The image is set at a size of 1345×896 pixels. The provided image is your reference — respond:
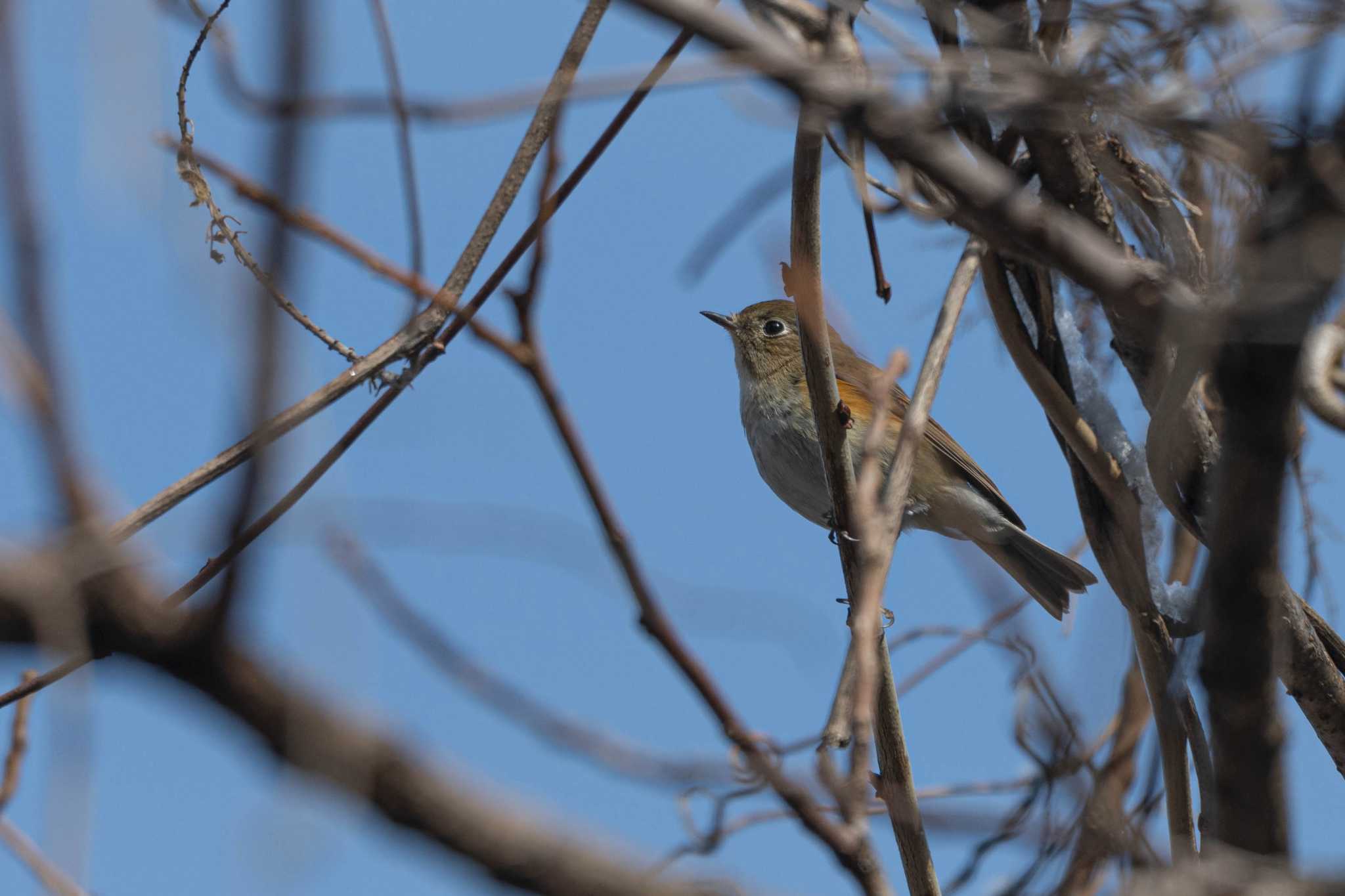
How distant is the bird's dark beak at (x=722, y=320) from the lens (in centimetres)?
720

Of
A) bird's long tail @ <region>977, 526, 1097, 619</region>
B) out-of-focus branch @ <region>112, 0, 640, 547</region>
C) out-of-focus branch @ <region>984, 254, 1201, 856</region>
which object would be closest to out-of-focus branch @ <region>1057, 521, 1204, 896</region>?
out-of-focus branch @ <region>984, 254, 1201, 856</region>

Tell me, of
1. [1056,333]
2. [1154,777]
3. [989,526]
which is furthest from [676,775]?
[989,526]

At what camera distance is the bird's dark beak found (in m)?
7.20

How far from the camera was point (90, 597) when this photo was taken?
1.00 metres

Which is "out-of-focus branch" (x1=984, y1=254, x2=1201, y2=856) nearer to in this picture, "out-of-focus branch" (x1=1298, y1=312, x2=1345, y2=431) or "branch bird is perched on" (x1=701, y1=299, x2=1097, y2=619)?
"out-of-focus branch" (x1=1298, y1=312, x2=1345, y2=431)

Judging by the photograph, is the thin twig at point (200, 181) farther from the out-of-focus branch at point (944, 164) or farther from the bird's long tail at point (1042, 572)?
the bird's long tail at point (1042, 572)

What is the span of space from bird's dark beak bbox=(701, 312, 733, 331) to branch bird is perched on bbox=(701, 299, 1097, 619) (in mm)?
175

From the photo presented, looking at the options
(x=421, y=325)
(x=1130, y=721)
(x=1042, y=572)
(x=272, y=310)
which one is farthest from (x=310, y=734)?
(x=1042, y=572)

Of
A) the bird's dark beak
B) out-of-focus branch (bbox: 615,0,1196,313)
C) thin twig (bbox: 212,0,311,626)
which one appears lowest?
thin twig (bbox: 212,0,311,626)

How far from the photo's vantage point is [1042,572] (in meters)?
6.06

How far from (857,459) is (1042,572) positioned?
1016mm

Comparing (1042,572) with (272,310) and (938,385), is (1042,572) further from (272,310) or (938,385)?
(272,310)

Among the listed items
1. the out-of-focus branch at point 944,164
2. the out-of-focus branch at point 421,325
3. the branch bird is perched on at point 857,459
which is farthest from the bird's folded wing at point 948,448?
the out-of-focus branch at point 944,164

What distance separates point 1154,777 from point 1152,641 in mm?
1132
